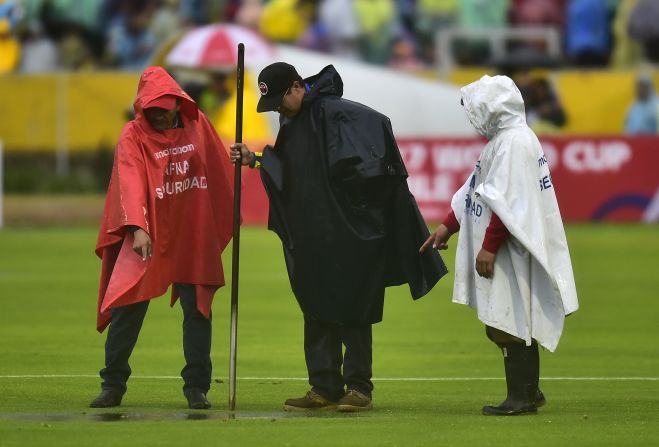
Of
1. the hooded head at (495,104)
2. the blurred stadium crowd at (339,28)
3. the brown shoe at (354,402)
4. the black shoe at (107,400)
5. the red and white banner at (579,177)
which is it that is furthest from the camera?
the blurred stadium crowd at (339,28)

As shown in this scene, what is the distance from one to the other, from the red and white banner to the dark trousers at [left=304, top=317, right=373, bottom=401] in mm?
16533

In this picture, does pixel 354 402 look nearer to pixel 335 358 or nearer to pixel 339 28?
pixel 335 358

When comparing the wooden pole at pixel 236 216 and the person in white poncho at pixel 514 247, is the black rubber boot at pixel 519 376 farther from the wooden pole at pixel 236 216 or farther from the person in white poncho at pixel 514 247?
the wooden pole at pixel 236 216

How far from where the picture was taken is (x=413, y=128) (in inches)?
1222

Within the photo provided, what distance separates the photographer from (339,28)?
31359 millimetres

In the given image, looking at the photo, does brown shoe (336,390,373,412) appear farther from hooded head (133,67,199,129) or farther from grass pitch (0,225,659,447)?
hooded head (133,67,199,129)

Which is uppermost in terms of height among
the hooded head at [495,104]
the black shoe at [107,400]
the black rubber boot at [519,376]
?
the hooded head at [495,104]

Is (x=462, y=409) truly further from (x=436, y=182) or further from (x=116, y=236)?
(x=436, y=182)

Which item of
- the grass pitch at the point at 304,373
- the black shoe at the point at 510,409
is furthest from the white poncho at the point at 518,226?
the grass pitch at the point at 304,373

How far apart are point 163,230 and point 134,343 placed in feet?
2.34

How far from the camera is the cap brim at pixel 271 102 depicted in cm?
1052

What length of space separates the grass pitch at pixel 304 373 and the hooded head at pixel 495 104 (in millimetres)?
1712

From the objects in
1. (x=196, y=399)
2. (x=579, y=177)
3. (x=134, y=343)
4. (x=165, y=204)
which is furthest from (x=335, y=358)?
(x=579, y=177)

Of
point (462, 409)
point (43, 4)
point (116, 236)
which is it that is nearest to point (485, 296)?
point (462, 409)
